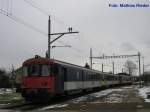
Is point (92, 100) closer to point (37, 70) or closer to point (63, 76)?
point (63, 76)

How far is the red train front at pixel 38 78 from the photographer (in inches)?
1096

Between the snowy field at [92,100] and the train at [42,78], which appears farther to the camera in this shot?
the train at [42,78]

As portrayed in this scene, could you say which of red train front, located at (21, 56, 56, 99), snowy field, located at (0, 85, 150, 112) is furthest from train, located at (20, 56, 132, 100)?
snowy field, located at (0, 85, 150, 112)

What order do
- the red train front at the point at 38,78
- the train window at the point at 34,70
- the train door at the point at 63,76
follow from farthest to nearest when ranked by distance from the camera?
1. the train door at the point at 63,76
2. the train window at the point at 34,70
3. the red train front at the point at 38,78

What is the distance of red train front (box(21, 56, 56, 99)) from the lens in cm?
2784

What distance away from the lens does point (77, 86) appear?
37750mm

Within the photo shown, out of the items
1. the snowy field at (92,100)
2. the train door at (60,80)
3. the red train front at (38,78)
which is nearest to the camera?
the snowy field at (92,100)

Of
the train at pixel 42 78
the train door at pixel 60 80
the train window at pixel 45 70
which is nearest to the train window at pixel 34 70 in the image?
the train at pixel 42 78

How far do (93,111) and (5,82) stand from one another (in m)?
61.7

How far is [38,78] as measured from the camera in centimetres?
2827

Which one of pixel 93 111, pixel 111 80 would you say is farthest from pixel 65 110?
pixel 111 80

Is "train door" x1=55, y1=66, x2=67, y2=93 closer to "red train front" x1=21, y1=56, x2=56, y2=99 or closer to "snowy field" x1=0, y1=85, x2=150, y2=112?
"red train front" x1=21, y1=56, x2=56, y2=99

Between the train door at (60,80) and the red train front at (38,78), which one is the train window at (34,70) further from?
the train door at (60,80)

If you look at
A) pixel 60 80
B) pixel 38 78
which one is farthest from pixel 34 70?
pixel 60 80
